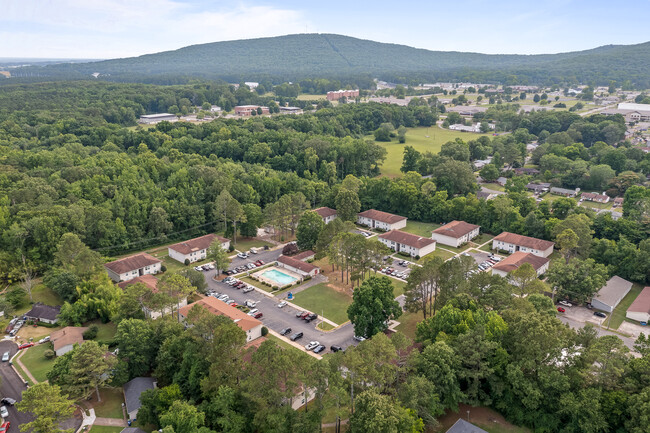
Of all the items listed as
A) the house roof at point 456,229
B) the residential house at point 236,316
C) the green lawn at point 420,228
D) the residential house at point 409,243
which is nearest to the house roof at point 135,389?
the residential house at point 236,316

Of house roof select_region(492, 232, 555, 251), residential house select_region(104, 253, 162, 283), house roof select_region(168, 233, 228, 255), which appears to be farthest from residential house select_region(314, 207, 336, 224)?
residential house select_region(104, 253, 162, 283)

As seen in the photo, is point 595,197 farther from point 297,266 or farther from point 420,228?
point 297,266

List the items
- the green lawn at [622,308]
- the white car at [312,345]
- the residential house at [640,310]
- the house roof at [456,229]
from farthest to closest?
the house roof at [456,229] < the green lawn at [622,308] < the residential house at [640,310] < the white car at [312,345]

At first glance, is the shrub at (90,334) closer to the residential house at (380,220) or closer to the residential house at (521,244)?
the residential house at (380,220)

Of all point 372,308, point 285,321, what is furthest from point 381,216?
point 372,308

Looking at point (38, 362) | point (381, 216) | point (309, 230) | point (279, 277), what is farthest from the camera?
point (381, 216)

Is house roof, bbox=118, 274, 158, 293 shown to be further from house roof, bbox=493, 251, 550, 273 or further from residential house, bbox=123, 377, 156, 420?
house roof, bbox=493, 251, 550, 273
